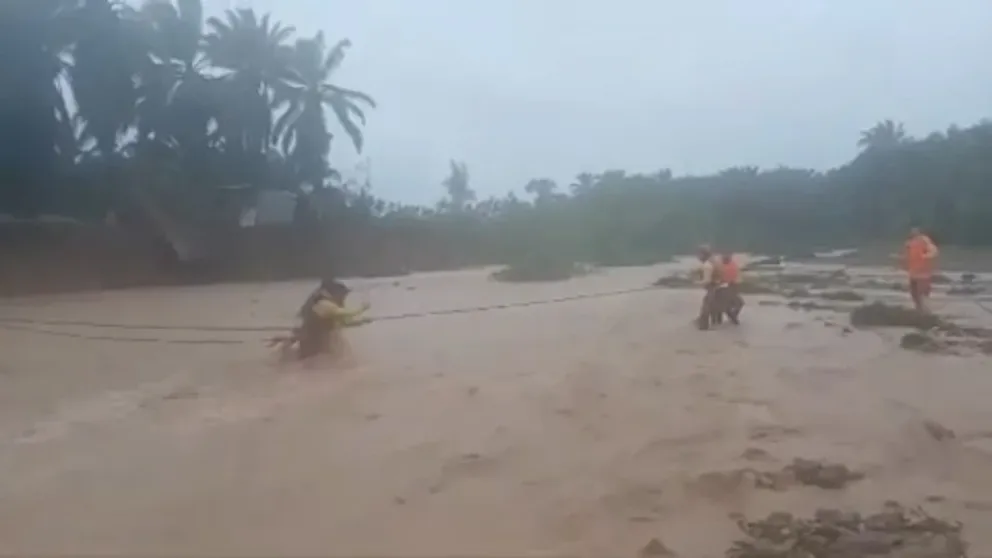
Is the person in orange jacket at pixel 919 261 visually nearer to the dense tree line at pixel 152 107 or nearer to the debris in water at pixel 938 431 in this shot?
the debris in water at pixel 938 431

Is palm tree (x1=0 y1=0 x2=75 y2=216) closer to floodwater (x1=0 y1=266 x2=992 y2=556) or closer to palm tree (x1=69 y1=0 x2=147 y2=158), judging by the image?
palm tree (x1=69 y1=0 x2=147 y2=158)

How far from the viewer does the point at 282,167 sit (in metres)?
34.8

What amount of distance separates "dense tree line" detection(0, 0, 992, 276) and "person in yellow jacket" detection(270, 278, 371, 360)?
47.3 feet

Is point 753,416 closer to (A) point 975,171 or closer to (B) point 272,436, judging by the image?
(B) point 272,436

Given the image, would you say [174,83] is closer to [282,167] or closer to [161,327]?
[282,167]

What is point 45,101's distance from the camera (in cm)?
2311

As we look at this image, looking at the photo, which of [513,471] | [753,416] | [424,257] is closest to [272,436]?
[513,471]

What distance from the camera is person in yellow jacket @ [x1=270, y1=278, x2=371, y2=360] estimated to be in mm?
10547

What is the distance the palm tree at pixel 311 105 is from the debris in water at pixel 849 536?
1250 inches

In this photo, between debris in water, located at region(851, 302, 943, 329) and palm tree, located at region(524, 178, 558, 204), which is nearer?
debris in water, located at region(851, 302, 943, 329)

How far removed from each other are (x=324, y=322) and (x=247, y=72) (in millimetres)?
25823

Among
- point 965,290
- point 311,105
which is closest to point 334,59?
point 311,105

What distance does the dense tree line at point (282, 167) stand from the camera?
927 inches

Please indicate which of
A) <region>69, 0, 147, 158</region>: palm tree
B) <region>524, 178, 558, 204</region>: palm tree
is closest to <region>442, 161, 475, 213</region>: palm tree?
<region>524, 178, 558, 204</region>: palm tree
